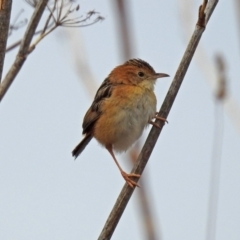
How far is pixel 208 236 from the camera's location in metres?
3.07

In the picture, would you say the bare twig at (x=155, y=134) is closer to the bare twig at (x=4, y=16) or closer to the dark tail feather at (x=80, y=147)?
A: the bare twig at (x=4, y=16)

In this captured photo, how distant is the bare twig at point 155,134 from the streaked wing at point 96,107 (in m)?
1.37

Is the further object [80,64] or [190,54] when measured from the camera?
[80,64]

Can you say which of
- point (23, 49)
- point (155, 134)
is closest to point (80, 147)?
point (23, 49)

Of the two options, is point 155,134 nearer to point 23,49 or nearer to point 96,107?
point 23,49

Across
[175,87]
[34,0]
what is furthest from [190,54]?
[34,0]

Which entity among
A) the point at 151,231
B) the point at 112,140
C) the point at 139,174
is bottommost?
the point at 151,231

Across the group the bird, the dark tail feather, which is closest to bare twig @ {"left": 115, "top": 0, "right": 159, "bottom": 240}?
the bird

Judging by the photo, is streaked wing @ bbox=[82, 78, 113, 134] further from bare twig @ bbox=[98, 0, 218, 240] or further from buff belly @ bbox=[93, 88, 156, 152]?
bare twig @ bbox=[98, 0, 218, 240]

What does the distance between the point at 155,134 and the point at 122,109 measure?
1185 millimetres

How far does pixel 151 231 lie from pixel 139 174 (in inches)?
15.7

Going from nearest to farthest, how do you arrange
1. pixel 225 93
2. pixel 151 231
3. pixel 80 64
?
pixel 151 231
pixel 225 93
pixel 80 64

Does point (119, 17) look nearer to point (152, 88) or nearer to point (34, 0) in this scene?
point (34, 0)

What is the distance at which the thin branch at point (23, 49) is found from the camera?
10.8 ft
